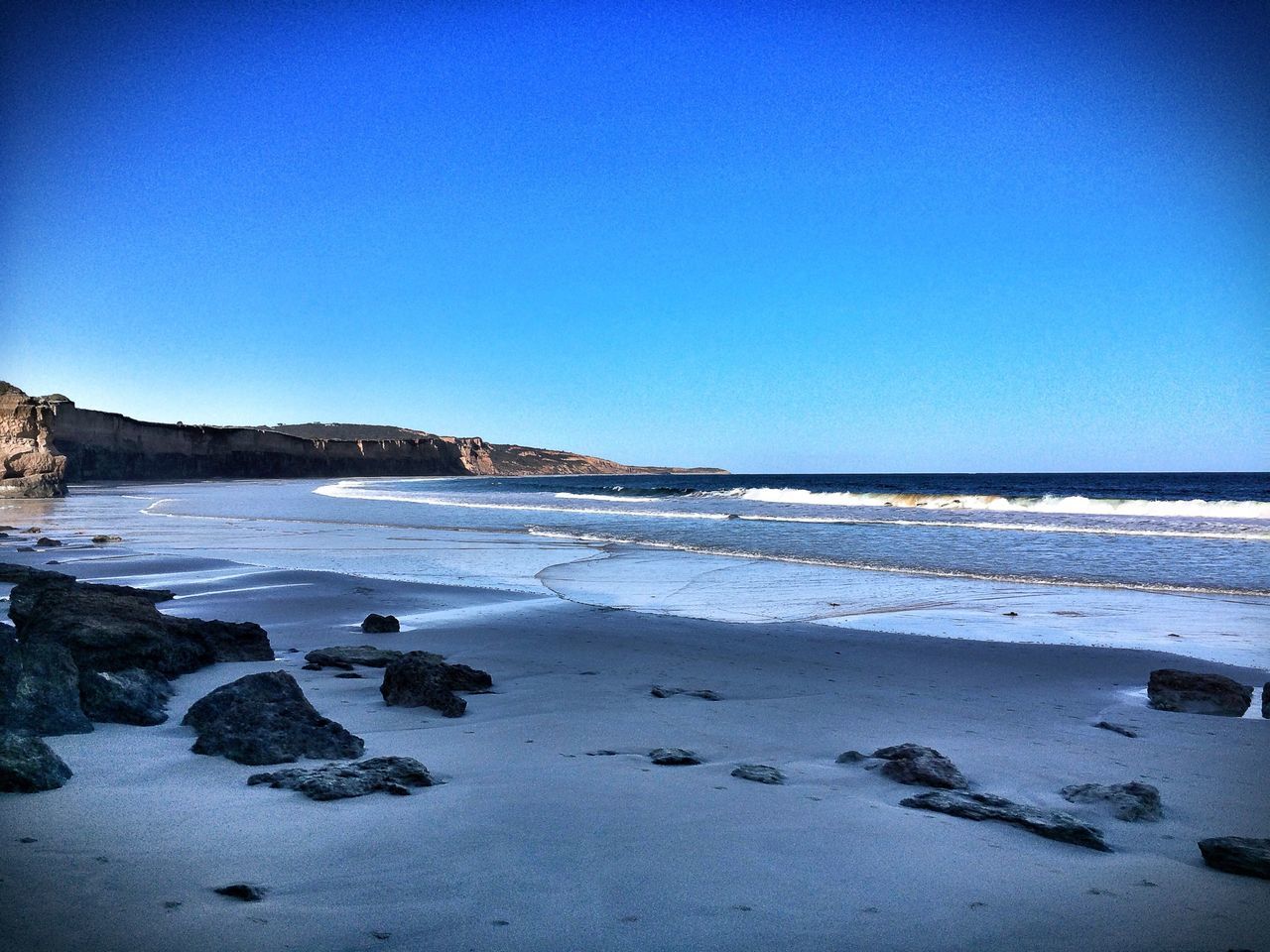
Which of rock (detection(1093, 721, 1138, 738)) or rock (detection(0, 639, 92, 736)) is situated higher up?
rock (detection(0, 639, 92, 736))

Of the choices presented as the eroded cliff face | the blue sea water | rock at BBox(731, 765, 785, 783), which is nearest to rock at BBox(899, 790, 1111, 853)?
rock at BBox(731, 765, 785, 783)

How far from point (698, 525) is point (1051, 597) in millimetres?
12654

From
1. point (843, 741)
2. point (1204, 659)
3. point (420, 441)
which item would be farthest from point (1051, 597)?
point (420, 441)

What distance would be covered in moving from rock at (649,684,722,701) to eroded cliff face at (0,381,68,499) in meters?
37.5

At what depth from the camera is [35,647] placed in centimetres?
353

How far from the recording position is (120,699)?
12.5ft

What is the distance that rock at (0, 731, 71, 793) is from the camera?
274 centimetres

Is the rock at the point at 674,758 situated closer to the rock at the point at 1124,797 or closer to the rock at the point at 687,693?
the rock at the point at 687,693

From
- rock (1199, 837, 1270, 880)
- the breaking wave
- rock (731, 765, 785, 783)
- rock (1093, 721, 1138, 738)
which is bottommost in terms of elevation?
rock (1093, 721, 1138, 738)

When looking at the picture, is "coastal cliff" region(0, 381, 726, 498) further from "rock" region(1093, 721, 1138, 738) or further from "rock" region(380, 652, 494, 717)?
"rock" region(1093, 721, 1138, 738)

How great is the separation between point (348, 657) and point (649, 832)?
3.33m

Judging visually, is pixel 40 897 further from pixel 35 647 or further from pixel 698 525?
pixel 698 525

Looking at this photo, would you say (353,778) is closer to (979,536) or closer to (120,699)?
(120,699)

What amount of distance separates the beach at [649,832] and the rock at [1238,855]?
0.16ft
